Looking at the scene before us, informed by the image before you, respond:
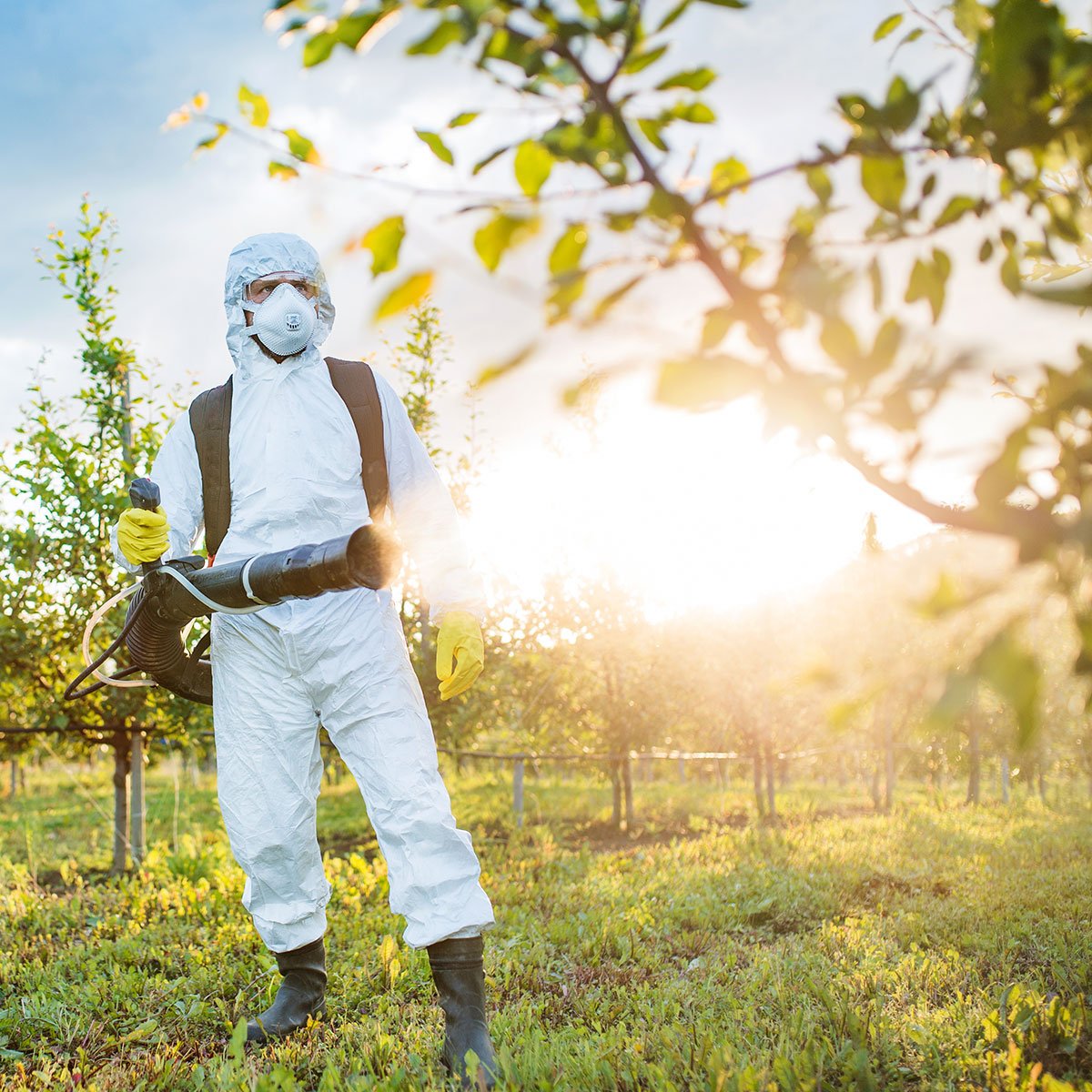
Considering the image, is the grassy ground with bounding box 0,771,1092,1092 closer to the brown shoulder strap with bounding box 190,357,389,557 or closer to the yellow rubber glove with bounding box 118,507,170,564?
the yellow rubber glove with bounding box 118,507,170,564

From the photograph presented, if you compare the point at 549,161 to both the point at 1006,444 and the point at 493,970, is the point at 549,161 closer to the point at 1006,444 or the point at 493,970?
the point at 1006,444

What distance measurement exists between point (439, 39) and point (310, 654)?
6.95 feet

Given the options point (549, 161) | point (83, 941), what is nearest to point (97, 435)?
point (83, 941)

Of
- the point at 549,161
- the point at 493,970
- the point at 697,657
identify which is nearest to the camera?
the point at 549,161

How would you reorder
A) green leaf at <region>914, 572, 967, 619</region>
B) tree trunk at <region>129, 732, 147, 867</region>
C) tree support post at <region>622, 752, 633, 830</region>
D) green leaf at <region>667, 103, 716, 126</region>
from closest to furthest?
green leaf at <region>914, 572, 967, 619</region> → green leaf at <region>667, 103, 716, 126</region> → tree trunk at <region>129, 732, 147, 867</region> → tree support post at <region>622, 752, 633, 830</region>

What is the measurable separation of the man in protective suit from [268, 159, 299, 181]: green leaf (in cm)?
173

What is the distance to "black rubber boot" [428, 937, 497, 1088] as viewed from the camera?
253cm

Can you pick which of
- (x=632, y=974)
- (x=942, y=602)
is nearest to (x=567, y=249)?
(x=942, y=602)

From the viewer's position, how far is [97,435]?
20.2 ft

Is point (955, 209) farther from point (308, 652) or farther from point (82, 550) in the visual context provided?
point (82, 550)

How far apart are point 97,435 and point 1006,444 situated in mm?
6251

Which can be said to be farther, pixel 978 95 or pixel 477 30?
pixel 978 95

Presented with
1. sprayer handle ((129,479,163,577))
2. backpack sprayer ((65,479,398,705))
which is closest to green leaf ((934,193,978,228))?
backpack sprayer ((65,479,398,705))

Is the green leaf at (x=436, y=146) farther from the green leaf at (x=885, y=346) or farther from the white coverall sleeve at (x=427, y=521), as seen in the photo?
the white coverall sleeve at (x=427, y=521)
